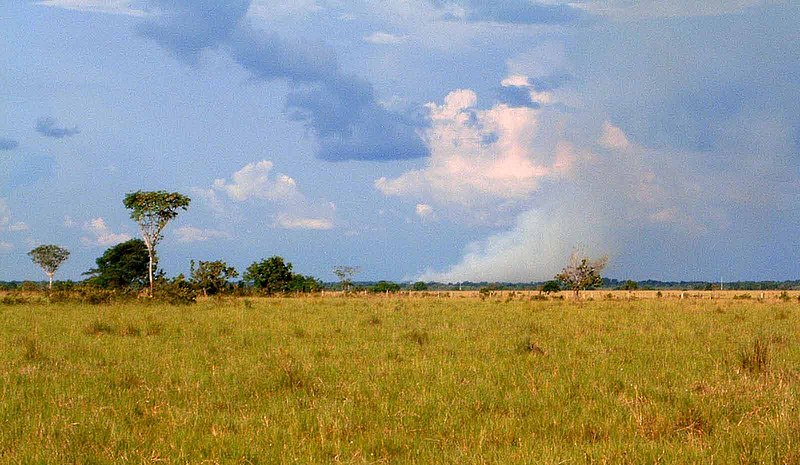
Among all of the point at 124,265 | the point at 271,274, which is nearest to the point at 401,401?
the point at 271,274

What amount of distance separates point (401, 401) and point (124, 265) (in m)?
92.4

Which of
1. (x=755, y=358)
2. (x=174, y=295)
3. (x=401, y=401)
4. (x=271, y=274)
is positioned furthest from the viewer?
(x=271, y=274)

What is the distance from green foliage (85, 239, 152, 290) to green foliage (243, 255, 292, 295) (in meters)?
18.5

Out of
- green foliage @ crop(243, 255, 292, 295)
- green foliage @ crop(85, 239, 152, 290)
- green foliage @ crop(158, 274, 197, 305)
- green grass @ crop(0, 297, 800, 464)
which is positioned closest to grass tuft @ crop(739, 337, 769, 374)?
green grass @ crop(0, 297, 800, 464)

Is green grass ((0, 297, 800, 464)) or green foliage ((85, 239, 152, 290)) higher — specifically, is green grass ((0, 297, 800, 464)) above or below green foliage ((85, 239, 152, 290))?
below

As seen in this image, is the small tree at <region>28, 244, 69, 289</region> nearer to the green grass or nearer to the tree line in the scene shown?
the tree line

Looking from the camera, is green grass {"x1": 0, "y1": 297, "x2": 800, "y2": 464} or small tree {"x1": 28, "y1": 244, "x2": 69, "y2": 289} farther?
small tree {"x1": 28, "y1": 244, "x2": 69, "y2": 289}

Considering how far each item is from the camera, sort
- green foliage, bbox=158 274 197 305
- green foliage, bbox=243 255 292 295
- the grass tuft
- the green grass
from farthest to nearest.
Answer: green foliage, bbox=243 255 292 295, green foliage, bbox=158 274 197 305, the grass tuft, the green grass

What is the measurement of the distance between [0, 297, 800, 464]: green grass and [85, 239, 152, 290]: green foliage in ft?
268

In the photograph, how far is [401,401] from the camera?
30.0ft

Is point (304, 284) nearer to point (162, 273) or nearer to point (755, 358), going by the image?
point (162, 273)

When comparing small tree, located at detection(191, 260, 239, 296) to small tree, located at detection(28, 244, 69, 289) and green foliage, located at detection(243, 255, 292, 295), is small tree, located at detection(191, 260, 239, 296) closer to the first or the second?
green foliage, located at detection(243, 255, 292, 295)

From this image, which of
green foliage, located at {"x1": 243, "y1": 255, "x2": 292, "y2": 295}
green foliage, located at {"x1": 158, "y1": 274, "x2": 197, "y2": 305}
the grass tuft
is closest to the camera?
the grass tuft

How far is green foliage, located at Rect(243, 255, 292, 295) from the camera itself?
274 ft
